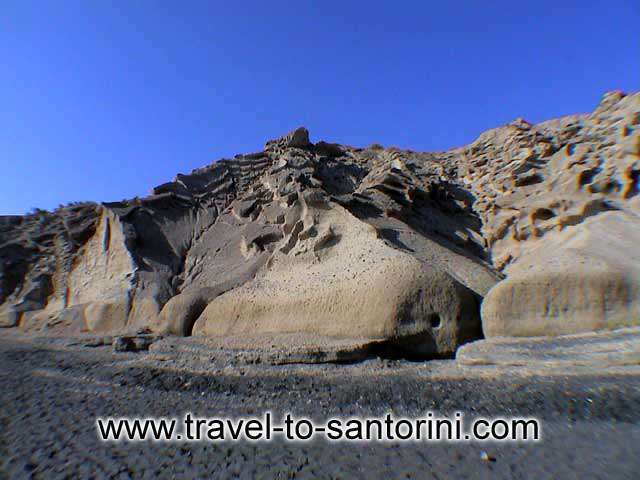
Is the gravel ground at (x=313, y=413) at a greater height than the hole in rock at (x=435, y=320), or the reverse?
the hole in rock at (x=435, y=320)

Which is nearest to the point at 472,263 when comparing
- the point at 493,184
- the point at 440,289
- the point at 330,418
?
the point at 440,289

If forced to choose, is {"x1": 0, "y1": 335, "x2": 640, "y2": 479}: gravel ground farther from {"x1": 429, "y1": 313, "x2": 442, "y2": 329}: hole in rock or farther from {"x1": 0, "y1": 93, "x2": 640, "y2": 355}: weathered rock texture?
{"x1": 0, "y1": 93, "x2": 640, "y2": 355}: weathered rock texture

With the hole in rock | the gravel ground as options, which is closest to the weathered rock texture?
the hole in rock

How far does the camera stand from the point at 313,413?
264 centimetres

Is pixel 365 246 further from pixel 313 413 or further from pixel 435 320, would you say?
pixel 313 413

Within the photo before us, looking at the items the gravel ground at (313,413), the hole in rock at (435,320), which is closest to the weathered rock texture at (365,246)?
the hole in rock at (435,320)

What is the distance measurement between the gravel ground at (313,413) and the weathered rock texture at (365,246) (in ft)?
3.33

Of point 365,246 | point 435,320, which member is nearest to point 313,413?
point 435,320

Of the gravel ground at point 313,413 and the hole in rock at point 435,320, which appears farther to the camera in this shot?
the hole in rock at point 435,320

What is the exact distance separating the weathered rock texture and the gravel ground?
40.0 inches

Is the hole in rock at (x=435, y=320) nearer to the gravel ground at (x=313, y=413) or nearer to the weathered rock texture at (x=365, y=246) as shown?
the weathered rock texture at (x=365, y=246)

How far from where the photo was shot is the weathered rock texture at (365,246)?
4340 mm

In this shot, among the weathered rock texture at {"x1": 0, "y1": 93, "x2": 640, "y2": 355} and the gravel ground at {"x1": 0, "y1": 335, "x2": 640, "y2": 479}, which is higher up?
the weathered rock texture at {"x1": 0, "y1": 93, "x2": 640, "y2": 355}

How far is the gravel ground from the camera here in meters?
1.84
